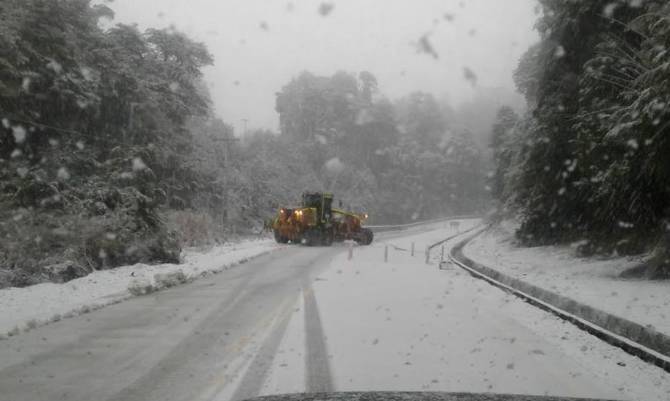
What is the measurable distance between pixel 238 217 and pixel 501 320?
1413 inches

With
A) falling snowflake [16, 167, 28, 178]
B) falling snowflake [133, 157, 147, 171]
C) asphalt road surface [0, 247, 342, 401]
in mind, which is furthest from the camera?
falling snowflake [133, 157, 147, 171]

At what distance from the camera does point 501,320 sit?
33.8 feet

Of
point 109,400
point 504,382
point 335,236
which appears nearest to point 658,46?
point 504,382

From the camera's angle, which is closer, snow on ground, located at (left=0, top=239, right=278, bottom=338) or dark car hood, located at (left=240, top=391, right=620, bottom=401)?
dark car hood, located at (left=240, top=391, right=620, bottom=401)

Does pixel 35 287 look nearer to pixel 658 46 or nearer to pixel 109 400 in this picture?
pixel 109 400

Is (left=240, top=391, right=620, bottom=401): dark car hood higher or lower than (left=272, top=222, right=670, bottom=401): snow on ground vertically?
higher

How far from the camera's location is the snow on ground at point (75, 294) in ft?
33.9

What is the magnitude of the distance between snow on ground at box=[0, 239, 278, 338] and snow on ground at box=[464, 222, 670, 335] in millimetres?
9300

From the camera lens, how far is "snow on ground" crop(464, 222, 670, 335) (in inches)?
389

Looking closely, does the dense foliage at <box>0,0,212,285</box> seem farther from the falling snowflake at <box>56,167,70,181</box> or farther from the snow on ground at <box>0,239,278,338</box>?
the snow on ground at <box>0,239,278,338</box>

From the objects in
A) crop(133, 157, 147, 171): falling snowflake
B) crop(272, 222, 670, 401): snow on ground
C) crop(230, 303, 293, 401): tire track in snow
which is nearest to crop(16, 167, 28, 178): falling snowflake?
crop(133, 157, 147, 171): falling snowflake

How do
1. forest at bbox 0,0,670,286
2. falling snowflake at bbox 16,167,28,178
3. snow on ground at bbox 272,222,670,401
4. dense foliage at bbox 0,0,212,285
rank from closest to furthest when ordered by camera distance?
snow on ground at bbox 272,222,670,401, forest at bbox 0,0,670,286, dense foliage at bbox 0,0,212,285, falling snowflake at bbox 16,167,28,178

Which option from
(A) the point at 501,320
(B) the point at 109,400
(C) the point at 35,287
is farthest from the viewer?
(C) the point at 35,287

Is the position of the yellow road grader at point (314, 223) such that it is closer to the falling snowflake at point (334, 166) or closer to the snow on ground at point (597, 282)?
the snow on ground at point (597, 282)
